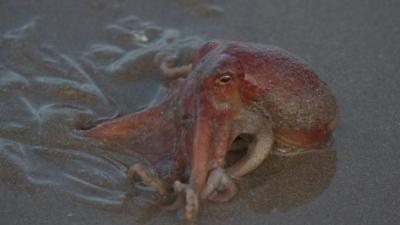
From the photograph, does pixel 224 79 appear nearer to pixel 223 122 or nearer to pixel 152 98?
pixel 223 122

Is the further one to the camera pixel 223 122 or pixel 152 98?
pixel 152 98

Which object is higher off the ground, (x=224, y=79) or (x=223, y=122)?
(x=224, y=79)

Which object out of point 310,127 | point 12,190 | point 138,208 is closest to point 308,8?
point 310,127

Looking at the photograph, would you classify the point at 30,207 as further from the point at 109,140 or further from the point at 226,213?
the point at 226,213

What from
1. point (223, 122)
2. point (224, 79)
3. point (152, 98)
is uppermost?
point (224, 79)

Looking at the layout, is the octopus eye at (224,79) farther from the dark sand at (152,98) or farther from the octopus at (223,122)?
the dark sand at (152,98)

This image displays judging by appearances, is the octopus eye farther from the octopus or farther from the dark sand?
the dark sand

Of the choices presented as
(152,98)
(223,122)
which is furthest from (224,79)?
(152,98)
